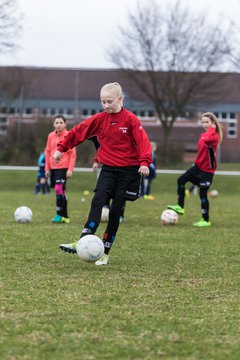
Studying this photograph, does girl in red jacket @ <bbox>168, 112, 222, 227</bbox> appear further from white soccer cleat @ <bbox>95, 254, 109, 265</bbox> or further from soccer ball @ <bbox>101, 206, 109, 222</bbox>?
white soccer cleat @ <bbox>95, 254, 109, 265</bbox>

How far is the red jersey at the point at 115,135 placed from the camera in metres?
7.33

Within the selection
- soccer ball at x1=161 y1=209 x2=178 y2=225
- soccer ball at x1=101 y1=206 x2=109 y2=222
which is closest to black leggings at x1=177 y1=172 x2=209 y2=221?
soccer ball at x1=161 y1=209 x2=178 y2=225

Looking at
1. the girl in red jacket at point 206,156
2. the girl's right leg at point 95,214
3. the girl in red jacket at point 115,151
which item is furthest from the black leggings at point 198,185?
the girl's right leg at point 95,214

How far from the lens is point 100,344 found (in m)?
4.03

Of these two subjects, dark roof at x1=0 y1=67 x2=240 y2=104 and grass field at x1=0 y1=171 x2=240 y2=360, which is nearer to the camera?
grass field at x1=0 y1=171 x2=240 y2=360

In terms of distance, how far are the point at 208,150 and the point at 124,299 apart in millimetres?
6561

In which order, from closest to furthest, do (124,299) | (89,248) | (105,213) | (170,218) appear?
(124,299) → (89,248) → (105,213) → (170,218)

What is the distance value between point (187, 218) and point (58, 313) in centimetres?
932

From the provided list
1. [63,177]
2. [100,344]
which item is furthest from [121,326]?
[63,177]

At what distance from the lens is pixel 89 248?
6793mm

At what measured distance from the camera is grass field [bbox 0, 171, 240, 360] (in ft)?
13.1

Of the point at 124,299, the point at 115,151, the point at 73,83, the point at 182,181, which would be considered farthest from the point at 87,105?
the point at 124,299

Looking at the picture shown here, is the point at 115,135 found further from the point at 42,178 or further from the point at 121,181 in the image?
the point at 42,178

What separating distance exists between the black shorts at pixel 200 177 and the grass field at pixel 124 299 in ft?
5.26
